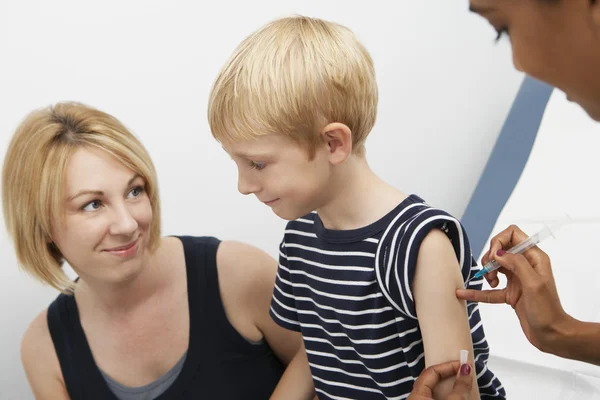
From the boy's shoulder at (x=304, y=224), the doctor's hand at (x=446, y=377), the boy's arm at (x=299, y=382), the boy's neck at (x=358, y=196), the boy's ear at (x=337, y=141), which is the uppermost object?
the boy's ear at (x=337, y=141)

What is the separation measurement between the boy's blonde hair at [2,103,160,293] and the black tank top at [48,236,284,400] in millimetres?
117

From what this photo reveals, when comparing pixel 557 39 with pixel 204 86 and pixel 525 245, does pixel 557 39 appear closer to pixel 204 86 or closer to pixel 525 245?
pixel 525 245

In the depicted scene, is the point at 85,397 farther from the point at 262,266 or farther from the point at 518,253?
the point at 518,253

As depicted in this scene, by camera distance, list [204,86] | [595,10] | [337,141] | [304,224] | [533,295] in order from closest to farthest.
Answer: [595,10]
[533,295]
[337,141]
[304,224]
[204,86]

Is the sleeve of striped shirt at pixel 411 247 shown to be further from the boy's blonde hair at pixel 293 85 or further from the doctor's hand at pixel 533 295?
the boy's blonde hair at pixel 293 85

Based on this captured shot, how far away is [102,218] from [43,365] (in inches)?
13.0

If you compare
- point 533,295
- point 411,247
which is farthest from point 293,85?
point 533,295

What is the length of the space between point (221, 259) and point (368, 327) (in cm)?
43

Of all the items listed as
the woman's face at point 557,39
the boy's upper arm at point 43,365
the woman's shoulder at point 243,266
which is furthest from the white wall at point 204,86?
the woman's face at point 557,39

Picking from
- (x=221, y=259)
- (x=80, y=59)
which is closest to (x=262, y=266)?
(x=221, y=259)

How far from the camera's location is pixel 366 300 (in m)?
1.05

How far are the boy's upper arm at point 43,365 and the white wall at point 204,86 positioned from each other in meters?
0.26

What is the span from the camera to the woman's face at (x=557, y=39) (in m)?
0.62

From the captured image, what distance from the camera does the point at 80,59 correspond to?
1622mm
